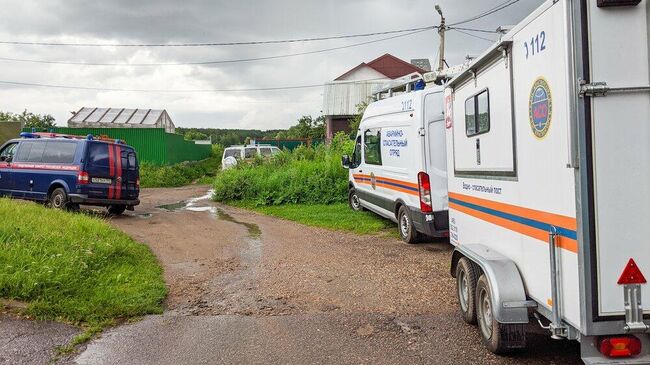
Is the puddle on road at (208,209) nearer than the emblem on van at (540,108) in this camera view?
No

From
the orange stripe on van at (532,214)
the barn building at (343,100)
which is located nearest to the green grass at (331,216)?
the orange stripe on van at (532,214)

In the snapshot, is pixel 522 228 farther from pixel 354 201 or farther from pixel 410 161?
pixel 354 201

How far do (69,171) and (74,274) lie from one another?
7665mm

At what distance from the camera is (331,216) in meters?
13.5

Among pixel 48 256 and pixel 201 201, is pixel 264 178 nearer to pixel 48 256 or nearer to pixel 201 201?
pixel 201 201

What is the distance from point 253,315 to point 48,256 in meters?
2.77

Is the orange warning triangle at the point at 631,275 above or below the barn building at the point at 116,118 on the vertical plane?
below

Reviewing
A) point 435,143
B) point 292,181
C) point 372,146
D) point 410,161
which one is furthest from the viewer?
point 292,181

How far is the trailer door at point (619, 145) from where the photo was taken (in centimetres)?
316

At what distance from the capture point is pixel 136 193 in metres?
14.3

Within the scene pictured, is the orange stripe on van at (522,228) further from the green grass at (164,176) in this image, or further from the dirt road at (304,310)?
the green grass at (164,176)

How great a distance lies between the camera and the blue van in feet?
42.2

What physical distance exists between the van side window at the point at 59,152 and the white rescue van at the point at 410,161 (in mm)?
7385

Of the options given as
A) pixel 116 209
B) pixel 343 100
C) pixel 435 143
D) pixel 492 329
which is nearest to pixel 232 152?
pixel 343 100
